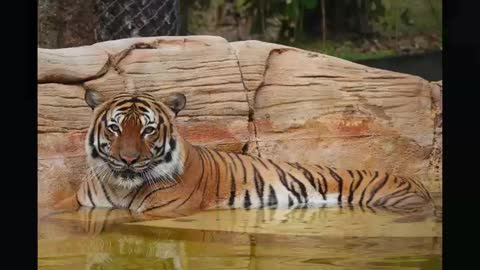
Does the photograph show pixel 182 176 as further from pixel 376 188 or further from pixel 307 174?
pixel 376 188

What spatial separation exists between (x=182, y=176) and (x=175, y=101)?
0.37 m

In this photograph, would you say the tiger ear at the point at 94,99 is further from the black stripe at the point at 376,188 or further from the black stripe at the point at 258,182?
the black stripe at the point at 376,188

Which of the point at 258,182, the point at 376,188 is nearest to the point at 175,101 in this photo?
the point at 258,182

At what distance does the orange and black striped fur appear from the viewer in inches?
250

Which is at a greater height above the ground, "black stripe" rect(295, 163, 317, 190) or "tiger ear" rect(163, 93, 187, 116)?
"tiger ear" rect(163, 93, 187, 116)

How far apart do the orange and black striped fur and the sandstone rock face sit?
51mm

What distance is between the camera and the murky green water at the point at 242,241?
6.23m

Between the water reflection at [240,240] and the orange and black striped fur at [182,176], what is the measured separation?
2.7 inches

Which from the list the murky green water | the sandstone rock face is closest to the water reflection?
the murky green water

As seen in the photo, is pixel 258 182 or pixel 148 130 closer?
pixel 148 130

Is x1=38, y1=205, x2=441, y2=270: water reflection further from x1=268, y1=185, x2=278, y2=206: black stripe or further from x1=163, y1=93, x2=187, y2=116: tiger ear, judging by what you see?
x1=163, y1=93, x2=187, y2=116: tiger ear

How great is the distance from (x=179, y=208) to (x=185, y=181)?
14cm

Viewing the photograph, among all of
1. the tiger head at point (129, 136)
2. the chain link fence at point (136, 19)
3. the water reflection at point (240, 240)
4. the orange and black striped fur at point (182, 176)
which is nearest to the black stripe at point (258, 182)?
the orange and black striped fur at point (182, 176)

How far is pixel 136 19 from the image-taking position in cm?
647
